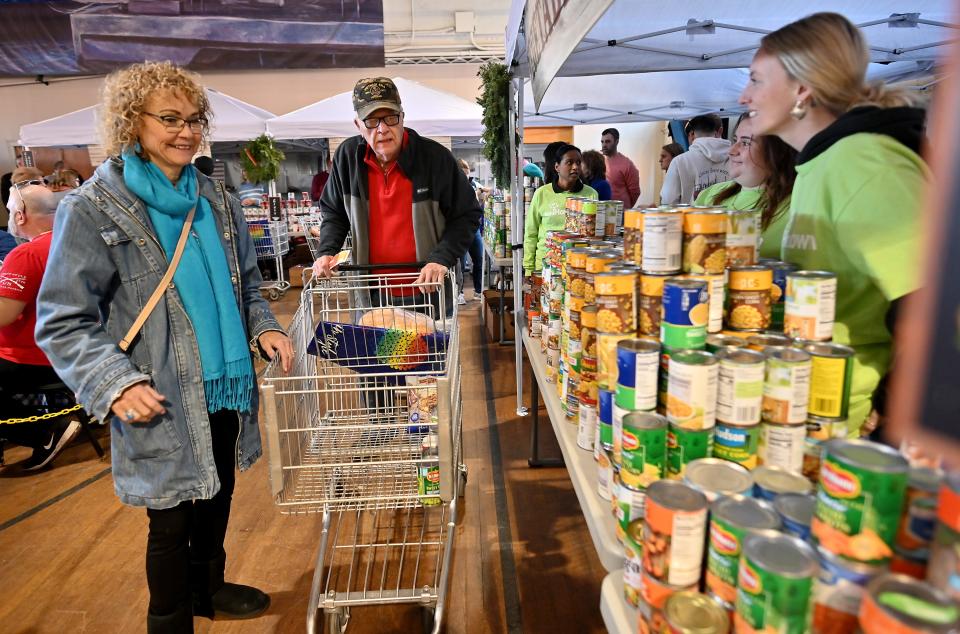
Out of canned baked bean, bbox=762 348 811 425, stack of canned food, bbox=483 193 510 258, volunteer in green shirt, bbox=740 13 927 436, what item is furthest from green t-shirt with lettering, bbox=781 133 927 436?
stack of canned food, bbox=483 193 510 258

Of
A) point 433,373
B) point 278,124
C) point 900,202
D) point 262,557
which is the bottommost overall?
point 262,557

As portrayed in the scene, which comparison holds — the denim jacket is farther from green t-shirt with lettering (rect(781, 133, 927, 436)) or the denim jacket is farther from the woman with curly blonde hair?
green t-shirt with lettering (rect(781, 133, 927, 436))

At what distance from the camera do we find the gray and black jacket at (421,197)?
2717 mm

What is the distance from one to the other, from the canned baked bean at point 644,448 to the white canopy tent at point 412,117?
21.3 ft

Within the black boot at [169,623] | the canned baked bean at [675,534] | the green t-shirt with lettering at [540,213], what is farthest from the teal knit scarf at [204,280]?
the green t-shirt with lettering at [540,213]

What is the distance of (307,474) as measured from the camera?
1831 mm

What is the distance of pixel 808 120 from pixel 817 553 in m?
0.93

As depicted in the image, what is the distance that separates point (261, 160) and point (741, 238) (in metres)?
9.63

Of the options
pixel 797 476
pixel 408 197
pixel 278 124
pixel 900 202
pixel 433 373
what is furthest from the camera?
pixel 278 124

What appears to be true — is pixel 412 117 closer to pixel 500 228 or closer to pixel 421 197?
pixel 500 228

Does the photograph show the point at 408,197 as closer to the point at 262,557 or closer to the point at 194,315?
the point at 194,315

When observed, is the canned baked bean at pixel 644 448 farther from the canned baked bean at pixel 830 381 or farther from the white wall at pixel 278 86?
the white wall at pixel 278 86

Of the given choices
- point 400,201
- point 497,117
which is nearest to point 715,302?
point 400,201

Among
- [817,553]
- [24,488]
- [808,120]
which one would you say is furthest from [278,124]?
[817,553]
